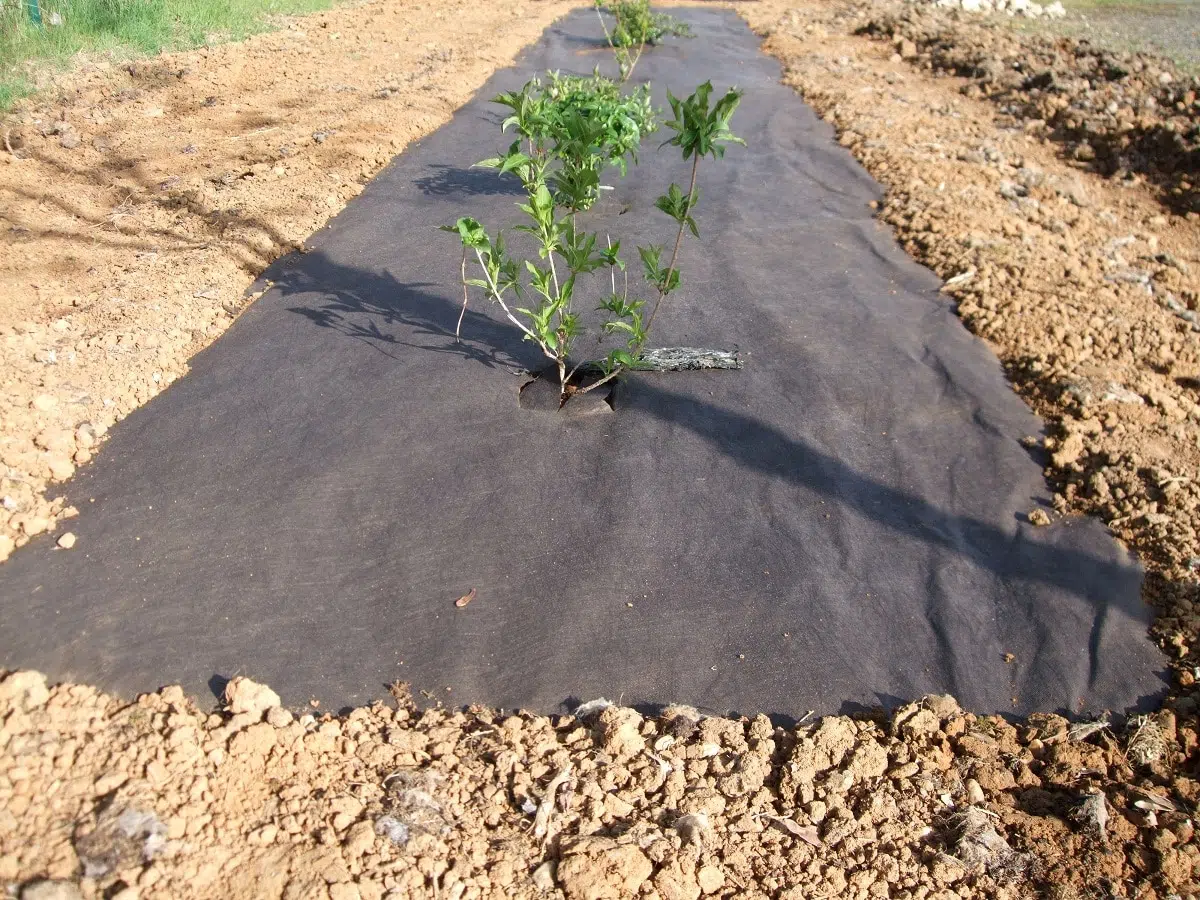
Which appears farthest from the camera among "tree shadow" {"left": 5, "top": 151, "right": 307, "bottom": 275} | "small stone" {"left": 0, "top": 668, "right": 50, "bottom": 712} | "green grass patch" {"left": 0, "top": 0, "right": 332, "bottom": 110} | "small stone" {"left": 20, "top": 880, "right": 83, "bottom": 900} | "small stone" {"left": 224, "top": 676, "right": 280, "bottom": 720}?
"green grass patch" {"left": 0, "top": 0, "right": 332, "bottom": 110}

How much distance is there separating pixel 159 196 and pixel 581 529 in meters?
3.98

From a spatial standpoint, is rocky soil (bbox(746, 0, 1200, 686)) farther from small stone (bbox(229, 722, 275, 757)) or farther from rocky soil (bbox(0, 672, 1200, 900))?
small stone (bbox(229, 722, 275, 757))

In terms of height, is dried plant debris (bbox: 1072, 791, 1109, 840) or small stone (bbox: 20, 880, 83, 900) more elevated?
small stone (bbox: 20, 880, 83, 900)

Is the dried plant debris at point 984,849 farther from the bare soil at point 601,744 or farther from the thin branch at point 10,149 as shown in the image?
the thin branch at point 10,149

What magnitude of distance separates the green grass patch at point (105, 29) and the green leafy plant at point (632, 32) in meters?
3.97

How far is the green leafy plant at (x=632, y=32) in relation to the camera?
912cm

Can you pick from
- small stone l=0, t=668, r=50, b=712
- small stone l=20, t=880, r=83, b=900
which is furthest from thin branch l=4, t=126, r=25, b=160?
small stone l=20, t=880, r=83, b=900

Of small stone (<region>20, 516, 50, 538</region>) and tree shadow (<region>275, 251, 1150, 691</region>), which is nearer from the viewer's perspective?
small stone (<region>20, 516, 50, 538</region>)

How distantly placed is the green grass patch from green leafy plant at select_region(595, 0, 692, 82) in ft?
13.0

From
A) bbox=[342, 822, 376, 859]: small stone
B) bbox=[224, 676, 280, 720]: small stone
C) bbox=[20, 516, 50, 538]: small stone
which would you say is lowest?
bbox=[224, 676, 280, 720]: small stone

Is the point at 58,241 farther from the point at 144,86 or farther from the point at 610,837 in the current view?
the point at 610,837

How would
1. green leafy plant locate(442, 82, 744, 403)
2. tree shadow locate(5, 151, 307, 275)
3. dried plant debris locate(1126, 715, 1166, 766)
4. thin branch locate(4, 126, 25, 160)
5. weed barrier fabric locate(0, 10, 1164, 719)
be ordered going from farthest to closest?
thin branch locate(4, 126, 25, 160), tree shadow locate(5, 151, 307, 275), green leafy plant locate(442, 82, 744, 403), weed barrier fabric locate(0, 10, 1164, 719), dried plant debris locate(1126, 715, 1166, 766)

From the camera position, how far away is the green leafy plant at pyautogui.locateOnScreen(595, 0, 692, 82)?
359 inches

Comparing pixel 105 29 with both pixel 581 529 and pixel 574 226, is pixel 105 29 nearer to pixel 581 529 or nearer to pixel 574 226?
pixel 574 226
